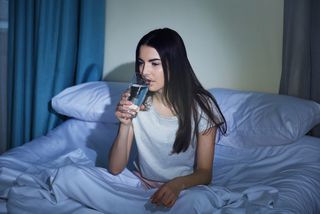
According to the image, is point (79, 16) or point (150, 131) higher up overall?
point (79, 16)

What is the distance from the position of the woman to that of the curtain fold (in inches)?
23.0

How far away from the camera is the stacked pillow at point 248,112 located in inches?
60.2

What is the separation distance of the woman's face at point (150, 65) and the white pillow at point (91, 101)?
62cm

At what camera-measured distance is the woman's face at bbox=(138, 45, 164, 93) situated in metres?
1.21

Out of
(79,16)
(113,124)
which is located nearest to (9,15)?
(79,16)

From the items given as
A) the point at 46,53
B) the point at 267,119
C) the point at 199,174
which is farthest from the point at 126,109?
the point at 46,53

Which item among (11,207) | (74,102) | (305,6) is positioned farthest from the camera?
(74,102)

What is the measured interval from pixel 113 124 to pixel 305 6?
1048 millimetres

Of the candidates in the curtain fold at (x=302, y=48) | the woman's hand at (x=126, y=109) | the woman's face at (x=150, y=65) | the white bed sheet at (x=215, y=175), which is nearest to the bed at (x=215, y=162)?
the white bed sheet at (x=215, y=175)

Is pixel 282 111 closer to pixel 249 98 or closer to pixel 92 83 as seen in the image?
pixel 249 98

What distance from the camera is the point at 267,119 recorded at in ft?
5.11

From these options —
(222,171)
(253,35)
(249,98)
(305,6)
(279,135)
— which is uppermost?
(305,6)

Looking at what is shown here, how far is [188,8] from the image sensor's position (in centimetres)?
199

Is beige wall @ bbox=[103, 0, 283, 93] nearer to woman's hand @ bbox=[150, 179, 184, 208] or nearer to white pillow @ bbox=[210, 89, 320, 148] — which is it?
white pillow @ bbox=[210, 89, 320, 148]
